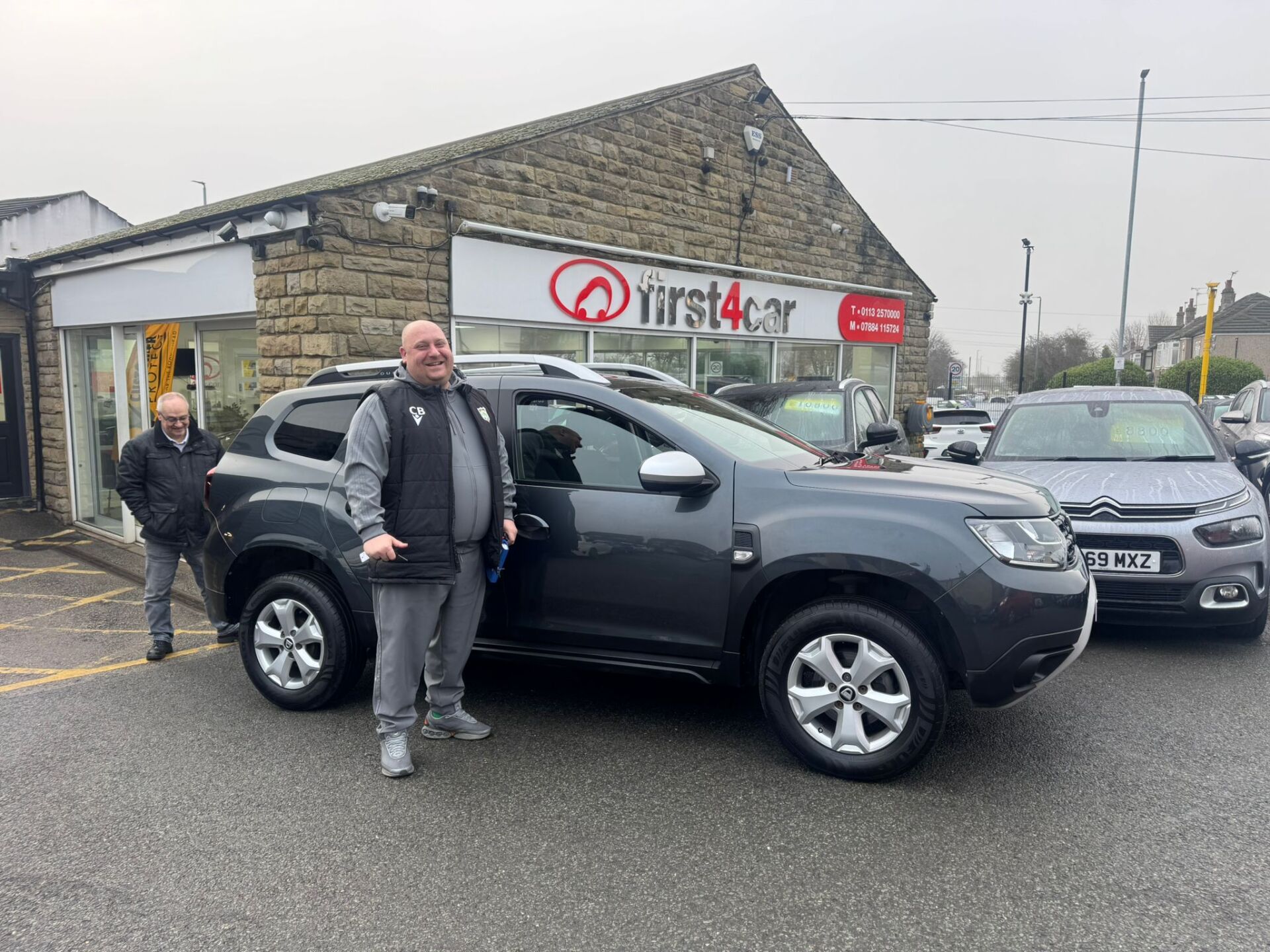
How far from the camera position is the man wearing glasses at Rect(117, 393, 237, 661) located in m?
5.61

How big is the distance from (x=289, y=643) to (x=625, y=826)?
210 cm

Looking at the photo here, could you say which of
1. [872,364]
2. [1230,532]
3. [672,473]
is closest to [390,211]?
[672,473]

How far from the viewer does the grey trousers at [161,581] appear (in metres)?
5.60

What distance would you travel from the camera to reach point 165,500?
5.67 m

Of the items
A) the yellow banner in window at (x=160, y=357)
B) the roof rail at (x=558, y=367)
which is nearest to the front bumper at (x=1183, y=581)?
the roof rail at (x=558, y=367)

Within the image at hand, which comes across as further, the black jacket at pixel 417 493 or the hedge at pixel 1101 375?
the hedge at pixel 1101 375

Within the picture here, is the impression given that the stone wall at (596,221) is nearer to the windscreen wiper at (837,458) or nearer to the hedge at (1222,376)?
the windscreen wiper at (837,458)

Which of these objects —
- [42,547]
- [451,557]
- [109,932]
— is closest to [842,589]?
[451,557]

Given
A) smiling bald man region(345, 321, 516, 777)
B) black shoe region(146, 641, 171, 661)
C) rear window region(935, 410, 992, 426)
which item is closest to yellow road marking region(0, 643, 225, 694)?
black shoe region(146, 641, 171, 661)

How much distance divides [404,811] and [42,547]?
8.25 m

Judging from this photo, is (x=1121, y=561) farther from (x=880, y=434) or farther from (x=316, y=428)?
(x=316, y=428)

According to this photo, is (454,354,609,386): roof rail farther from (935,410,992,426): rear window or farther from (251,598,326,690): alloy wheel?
(935,410,992,426): rear window

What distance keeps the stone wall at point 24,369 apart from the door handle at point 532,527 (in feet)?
32.5

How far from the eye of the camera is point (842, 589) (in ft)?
12.1
